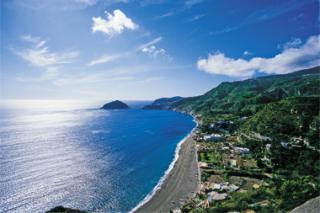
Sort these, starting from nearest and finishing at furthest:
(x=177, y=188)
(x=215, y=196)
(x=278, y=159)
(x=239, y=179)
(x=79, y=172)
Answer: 1. (x=215, y=196)
2. (x=177, y=188)
3. (x=239, y=179)
4. (x=278, y=159)
5. (x=79, y=172)

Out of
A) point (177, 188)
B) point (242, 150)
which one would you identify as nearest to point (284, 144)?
point (242, 150)

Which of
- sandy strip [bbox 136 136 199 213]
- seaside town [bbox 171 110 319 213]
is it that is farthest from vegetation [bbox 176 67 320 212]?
sandy strip [bbox 136 136 199 213]

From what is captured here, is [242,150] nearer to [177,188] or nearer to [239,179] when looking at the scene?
[239,179]

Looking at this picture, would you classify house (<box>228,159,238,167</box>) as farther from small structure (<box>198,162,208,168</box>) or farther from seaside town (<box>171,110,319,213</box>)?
small structure (<box>198,162,208,168</box>)

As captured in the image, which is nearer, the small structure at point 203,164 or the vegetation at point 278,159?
the vegetation at point 278,159

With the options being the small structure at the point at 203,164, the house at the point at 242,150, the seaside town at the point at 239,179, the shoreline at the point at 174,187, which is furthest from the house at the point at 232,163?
the shoreline at the point at 174,187

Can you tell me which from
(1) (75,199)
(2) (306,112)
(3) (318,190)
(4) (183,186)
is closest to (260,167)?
(4) (183,186)

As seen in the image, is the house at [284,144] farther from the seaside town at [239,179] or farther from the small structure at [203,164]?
the small structure at [203,164]

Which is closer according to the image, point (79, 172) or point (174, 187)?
point (174, 187)
